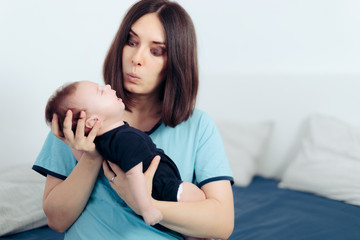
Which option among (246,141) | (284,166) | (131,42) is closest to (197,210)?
(131,42)

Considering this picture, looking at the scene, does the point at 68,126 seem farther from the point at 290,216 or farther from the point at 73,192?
the point at 290,216

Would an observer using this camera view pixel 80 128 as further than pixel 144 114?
No

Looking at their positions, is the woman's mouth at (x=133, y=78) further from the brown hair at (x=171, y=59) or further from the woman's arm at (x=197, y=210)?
the woman's arm at (x=197, y=210)

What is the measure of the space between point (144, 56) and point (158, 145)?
0.31 meters

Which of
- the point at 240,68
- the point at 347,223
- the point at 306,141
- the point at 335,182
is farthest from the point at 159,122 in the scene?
the point at 240,68

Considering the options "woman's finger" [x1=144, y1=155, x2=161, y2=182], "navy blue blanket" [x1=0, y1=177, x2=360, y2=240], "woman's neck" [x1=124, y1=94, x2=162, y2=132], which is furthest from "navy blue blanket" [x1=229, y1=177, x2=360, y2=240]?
"woman's finger" [x1=144, y1=155, x2=161, y2=182]

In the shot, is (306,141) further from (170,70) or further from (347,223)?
(170,70)

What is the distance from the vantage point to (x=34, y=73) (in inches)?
87.2

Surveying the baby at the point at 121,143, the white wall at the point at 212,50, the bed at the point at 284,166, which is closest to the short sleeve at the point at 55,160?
the baby at the point at 121,143

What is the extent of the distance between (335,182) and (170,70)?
4.52 ft

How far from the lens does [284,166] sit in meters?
2.78

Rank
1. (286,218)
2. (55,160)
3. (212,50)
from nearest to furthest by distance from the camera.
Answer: (55,160)
(286,218)
(212,50)

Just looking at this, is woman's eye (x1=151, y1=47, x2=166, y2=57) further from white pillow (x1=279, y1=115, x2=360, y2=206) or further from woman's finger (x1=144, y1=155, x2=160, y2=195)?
white pillow (x1=279, y1=115, x2=360, y2=206)

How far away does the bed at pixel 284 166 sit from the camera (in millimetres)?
1710
